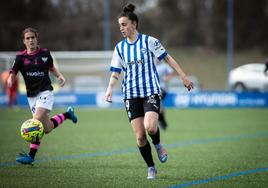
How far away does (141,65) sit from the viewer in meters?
7.45

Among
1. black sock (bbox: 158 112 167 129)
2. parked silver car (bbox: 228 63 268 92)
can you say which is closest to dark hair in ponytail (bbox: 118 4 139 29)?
black sock (bbox: 158 112 167 129)

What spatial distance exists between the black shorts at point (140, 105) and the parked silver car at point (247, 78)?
72.5ft

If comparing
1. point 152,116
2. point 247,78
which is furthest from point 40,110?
point 247,78

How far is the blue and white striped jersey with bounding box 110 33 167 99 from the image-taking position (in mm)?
7434

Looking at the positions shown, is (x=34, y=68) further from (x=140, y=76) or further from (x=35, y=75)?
(x=140, y=76)

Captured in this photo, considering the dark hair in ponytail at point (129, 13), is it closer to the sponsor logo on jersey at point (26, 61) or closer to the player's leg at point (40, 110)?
the sponsor logo on jersey at point (26, 61)

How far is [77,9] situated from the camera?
4362 centimetres

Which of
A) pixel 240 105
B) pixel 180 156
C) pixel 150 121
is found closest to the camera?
pixel 150 121

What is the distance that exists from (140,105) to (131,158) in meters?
2.28

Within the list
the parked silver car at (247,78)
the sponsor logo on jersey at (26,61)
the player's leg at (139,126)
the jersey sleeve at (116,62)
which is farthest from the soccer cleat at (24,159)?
the parked silver car at (247,78)

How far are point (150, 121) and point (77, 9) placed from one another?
122 feet

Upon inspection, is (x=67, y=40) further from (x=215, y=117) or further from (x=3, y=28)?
(x=215, y=117)

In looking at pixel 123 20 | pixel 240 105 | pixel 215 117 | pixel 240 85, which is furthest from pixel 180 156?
pixel 240 85

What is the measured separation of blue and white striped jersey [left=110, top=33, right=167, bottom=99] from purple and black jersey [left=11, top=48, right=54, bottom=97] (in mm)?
1730
